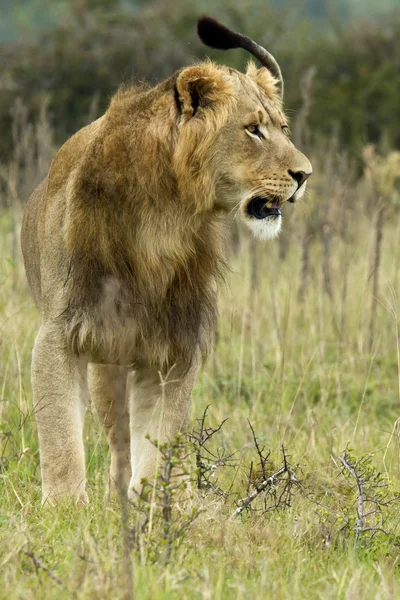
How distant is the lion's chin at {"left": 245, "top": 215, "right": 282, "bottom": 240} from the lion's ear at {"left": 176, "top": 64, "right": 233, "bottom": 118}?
17.0 inches

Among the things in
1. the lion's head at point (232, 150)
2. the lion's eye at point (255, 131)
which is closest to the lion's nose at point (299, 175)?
the lion's head at point (232, 150)

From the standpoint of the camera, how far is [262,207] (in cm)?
386

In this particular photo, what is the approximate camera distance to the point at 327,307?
7070 millimetres

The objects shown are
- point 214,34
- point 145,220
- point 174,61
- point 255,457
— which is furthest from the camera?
point 174,61

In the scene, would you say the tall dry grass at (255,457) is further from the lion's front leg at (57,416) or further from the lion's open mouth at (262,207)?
the lion's open mouth at (262,207)

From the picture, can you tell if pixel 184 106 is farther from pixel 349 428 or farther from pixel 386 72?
pixel 386 72

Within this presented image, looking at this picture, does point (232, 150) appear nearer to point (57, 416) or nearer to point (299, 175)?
point (299, 175)

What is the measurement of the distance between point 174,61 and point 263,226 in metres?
14.3

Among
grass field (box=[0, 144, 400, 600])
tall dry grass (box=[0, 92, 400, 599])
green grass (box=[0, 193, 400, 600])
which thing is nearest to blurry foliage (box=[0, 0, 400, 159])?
tall dry grass (box=[0, 92, 400, 599])

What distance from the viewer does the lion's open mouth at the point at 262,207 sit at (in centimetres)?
384

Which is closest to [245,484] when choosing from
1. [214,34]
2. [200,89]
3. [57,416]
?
[57,416]

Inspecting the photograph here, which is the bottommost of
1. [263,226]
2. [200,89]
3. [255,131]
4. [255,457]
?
[255,457]

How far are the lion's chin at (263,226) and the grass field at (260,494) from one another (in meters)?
0.56

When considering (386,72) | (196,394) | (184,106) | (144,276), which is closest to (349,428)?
(196,394)
